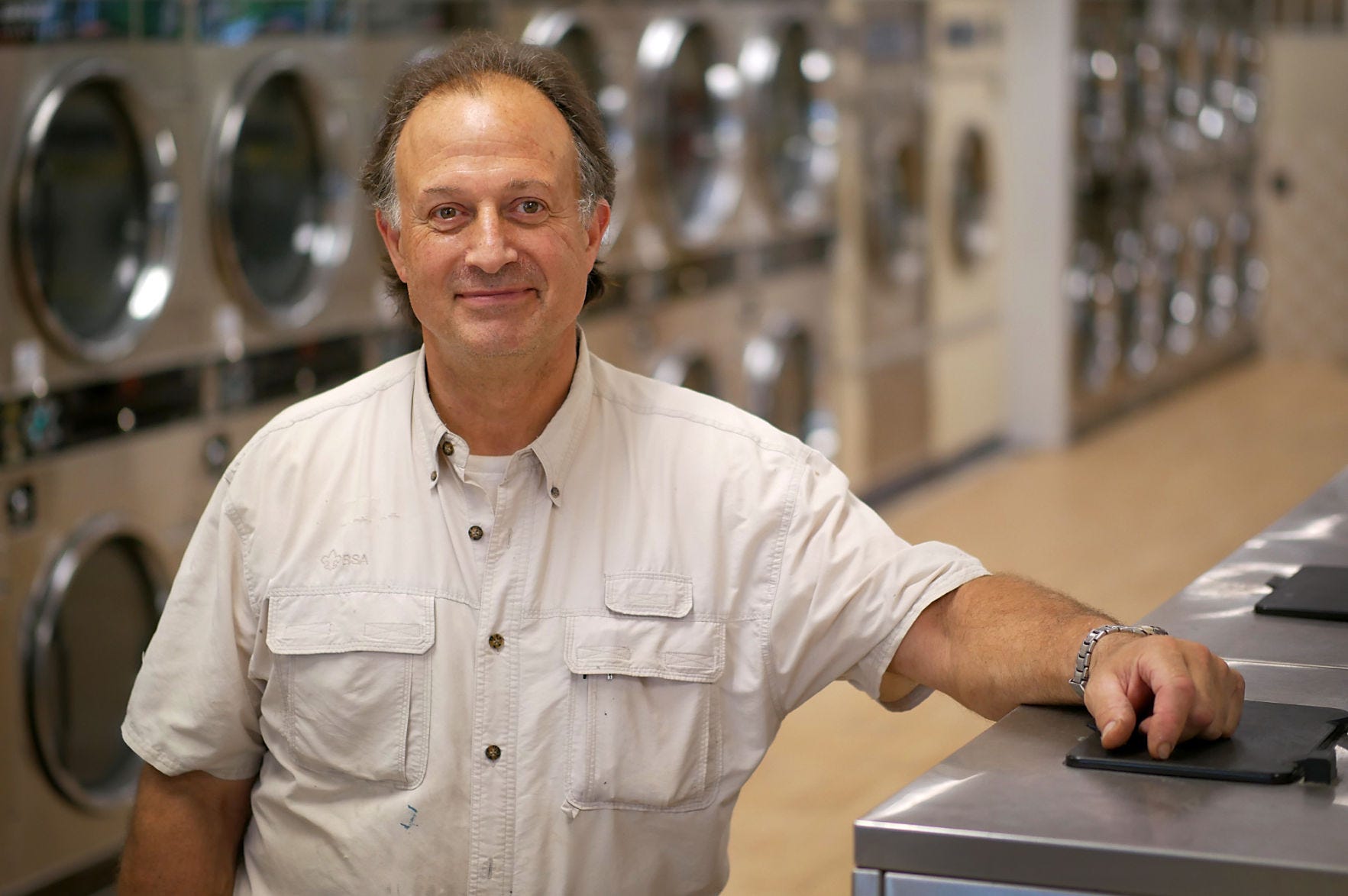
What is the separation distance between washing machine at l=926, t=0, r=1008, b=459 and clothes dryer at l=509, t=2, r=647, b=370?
2.07 metres

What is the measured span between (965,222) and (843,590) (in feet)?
16.5

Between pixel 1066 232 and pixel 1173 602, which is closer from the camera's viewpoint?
pixel 1173 602

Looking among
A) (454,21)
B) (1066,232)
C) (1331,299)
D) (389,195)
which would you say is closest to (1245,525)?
(1066,232)

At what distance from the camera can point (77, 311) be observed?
2971 millimetres

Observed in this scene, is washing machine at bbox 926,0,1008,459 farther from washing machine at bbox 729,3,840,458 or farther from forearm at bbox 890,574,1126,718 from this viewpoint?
forearm at bbox 890,574,1126,718

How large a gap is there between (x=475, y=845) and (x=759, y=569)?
422 millimetres

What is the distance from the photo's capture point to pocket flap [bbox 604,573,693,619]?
1747 mm

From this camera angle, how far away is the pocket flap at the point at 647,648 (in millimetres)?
1724

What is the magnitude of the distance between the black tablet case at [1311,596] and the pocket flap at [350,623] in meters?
0.91

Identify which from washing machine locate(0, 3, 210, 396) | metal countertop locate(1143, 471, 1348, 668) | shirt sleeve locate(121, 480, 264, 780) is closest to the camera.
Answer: metal countertop locate(1143, 471, 1348, 668)

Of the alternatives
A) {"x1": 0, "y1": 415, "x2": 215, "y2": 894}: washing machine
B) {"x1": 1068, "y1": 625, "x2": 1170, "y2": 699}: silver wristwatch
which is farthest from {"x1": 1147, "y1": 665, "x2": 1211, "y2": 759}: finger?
{"x1": 0, "y1": 415, "x2": 215, "y2": 894}: washing machine

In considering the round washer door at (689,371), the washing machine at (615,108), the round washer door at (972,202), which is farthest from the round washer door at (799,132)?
the round washer door at (972,202)

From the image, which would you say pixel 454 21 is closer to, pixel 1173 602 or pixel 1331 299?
pixel 1173 602

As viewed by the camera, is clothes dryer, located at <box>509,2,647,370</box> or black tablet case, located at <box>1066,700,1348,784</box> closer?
black tablet case, located at <box>1066,700,1348,784</box>
